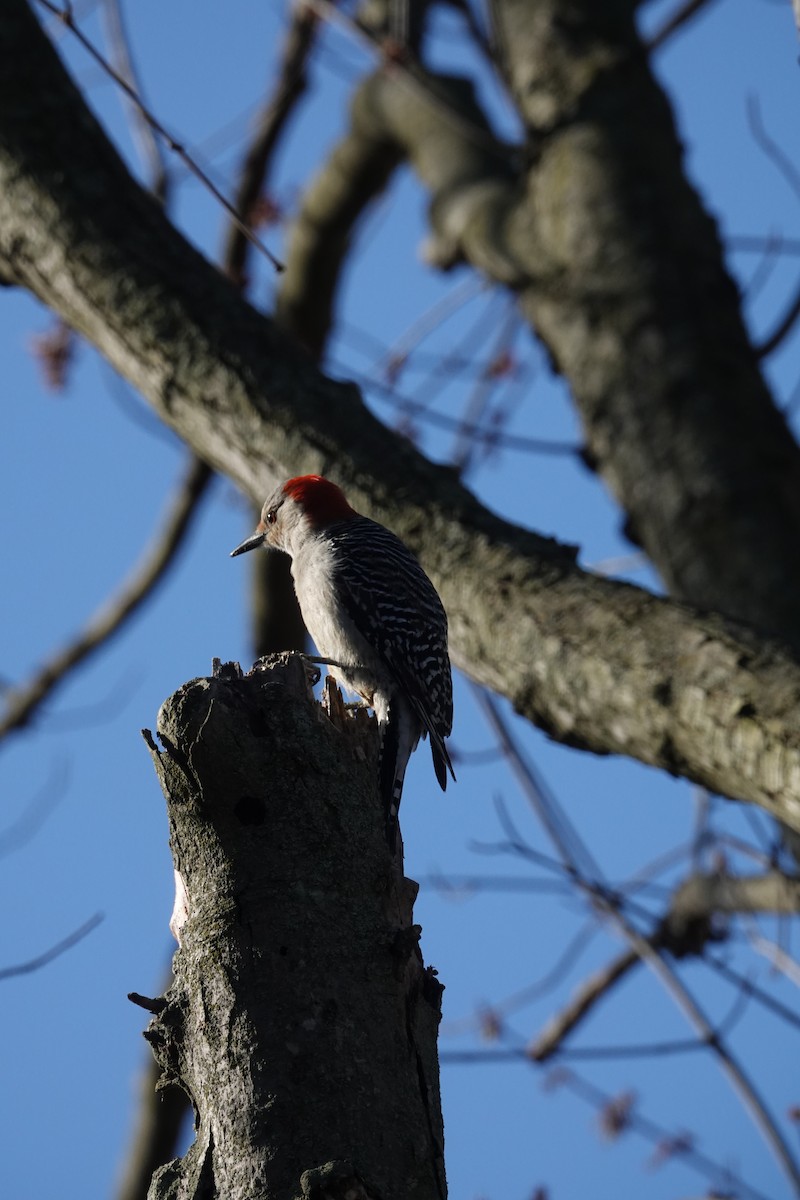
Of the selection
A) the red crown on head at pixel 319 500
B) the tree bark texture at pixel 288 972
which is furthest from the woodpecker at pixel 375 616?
the tree bark texture at pixel 288 972

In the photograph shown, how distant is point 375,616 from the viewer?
5.80m

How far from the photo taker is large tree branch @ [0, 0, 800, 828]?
385 centimetres

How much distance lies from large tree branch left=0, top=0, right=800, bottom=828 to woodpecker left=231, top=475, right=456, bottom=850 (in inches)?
18.8

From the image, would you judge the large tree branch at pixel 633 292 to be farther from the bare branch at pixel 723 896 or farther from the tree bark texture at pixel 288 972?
the tree bark texture at pixel 288 972

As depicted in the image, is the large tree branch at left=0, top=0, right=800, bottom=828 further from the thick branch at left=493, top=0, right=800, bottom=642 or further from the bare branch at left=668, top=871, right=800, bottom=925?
the bare branch at left=668, top=871, right=800, bottom=925

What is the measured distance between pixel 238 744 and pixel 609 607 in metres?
1.62

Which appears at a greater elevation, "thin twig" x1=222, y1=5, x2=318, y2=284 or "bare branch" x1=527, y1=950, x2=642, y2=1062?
"thin twig" x1=222, y1=5, x2=318, y2=284

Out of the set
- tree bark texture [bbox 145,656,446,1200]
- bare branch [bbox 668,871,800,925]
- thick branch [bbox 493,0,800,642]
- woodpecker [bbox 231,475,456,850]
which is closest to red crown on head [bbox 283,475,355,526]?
woodpecker [bbox 231,475,456,850]

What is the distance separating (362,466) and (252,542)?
2021mm

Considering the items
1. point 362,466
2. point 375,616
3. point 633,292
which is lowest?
point 362,466

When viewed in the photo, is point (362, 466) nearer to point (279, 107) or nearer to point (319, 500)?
point (319, 500)

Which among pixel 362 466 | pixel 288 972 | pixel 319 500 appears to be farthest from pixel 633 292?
pixel 288 972

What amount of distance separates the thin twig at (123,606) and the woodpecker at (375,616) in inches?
77.6

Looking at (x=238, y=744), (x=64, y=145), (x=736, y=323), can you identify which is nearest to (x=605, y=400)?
(x=736, y=323)
